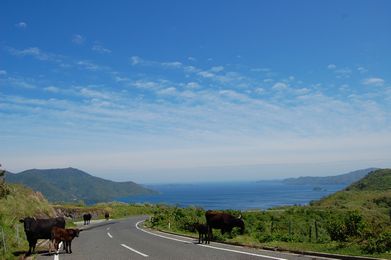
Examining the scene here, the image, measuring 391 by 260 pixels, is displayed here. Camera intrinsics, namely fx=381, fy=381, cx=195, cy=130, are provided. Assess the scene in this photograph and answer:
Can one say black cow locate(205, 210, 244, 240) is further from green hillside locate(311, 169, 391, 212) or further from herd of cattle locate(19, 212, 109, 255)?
green hillside locate(311, 169, 391, 212)

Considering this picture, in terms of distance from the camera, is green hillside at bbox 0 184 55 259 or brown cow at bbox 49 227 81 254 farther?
green hillside at bbox 0 184 55 259

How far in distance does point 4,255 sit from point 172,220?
21879 mm

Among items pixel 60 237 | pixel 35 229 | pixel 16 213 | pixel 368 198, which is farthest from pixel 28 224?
pixel 368 198

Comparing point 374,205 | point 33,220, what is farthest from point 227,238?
point 374,205

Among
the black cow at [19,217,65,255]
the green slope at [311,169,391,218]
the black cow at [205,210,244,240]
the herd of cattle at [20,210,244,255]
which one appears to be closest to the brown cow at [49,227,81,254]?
the herd of cattle at [20,210,244,255]

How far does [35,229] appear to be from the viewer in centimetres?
1855

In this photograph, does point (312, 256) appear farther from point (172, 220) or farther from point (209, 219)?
point (172, 220)

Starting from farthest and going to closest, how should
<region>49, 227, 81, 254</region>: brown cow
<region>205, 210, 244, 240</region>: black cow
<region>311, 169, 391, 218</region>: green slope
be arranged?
<region>311, 169, 391, 218</region>: green slope < <region>205, 210, 244, 240</region>: black cow < <region>49, 227, 81, 254</region>: brown cow

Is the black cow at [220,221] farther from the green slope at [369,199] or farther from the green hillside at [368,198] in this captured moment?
the green hillside at [368,198]

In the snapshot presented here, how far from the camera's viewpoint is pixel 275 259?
13.0 m

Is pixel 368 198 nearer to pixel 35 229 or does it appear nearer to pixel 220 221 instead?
pixel 220 221

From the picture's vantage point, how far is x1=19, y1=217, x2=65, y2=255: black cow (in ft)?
59.9

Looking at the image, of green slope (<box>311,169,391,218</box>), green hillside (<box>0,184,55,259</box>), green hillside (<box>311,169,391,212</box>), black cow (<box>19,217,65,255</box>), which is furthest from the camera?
green hillside (<box>311,169,391,212</box>)

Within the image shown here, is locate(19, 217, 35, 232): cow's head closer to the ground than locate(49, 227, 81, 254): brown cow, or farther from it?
farther from it
